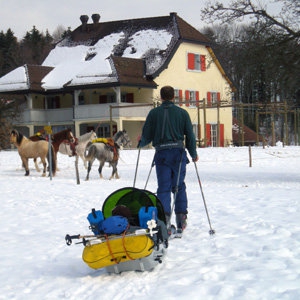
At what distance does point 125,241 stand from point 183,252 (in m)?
1.33

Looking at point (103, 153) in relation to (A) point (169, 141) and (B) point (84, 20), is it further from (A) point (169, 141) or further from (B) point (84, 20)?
(B) point (84, 20)

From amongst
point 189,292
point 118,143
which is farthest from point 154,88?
point 189,292

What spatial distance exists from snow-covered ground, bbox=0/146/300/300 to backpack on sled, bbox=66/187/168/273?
0.15 m

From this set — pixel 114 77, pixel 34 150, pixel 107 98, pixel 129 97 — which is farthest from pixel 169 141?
pixel 107 98

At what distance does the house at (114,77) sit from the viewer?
44.8 meters

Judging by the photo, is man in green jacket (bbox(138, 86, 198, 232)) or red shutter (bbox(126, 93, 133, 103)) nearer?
man in green jacket (bbox(138, 86, 198, 232))

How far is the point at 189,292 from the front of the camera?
18.8 ft

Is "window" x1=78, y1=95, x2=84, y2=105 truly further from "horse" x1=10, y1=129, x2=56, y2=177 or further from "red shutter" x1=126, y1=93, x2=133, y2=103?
"horse" x1=10, y1=129, x2=56, y2=177


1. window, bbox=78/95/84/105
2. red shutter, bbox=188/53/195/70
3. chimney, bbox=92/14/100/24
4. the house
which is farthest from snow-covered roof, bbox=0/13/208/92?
window, bbox=78/95/84/105

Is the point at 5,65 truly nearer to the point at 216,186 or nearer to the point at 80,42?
the point at 80,42

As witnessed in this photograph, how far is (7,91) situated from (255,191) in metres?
36.1

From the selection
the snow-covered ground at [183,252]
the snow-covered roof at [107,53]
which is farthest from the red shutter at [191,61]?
the snow-covered ground at [183,252]

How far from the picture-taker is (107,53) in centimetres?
4825

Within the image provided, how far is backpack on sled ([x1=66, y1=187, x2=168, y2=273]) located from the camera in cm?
632
